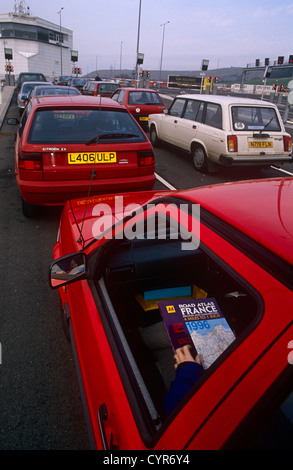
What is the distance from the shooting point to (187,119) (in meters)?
8.44

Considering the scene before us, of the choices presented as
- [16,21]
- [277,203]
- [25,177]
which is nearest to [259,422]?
[277,203]

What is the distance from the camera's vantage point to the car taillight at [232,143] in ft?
22.5

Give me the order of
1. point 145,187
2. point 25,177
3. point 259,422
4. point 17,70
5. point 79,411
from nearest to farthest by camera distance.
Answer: point 259,422 → point 79,411 → point 25,177 → point 145,187 → point 17,70

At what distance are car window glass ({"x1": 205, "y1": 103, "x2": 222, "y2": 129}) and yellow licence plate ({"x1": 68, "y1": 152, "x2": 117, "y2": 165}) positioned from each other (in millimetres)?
3701

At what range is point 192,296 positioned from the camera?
211cm

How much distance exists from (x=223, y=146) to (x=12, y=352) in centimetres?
584

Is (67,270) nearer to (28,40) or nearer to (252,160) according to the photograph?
(252,160)

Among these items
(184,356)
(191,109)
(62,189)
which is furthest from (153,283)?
(191,109)

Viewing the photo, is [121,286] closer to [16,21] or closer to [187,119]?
[187,119]

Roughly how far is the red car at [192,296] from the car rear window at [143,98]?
35.0ft

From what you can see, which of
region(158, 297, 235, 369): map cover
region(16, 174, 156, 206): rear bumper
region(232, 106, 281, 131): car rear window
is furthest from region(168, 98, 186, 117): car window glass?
region(158, 297, 235, 369): map cover

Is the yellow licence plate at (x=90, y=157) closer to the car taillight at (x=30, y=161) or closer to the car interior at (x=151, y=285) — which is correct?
the car taillight at (x=30, y=161)

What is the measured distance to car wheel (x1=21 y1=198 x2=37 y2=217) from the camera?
467cm

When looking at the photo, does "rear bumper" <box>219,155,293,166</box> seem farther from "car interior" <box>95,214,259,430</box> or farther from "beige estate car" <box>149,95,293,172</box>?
"car interior" <box>95,214,259,430</box>
